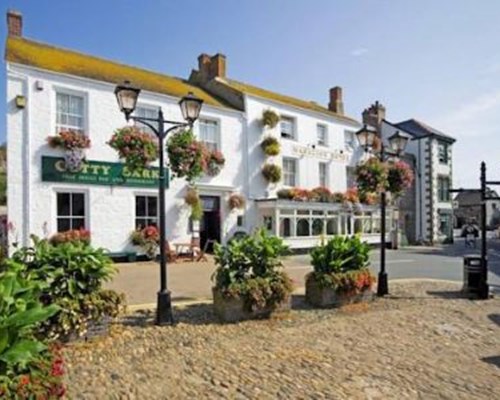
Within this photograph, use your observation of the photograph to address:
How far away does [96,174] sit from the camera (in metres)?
14.4

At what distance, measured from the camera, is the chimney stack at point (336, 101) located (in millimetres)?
25719

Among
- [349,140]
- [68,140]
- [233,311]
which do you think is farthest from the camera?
[349,140]

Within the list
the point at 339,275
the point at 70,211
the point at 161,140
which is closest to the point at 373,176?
the point at 339,275

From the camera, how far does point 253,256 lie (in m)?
6.92

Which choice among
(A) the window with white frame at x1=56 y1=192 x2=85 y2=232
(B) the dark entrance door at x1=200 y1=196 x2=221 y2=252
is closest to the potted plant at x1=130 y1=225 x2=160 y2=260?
(A) the window with white frame at x1=56 y1=192 x2=85 y2=232

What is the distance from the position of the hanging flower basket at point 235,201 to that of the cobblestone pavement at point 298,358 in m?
10.3

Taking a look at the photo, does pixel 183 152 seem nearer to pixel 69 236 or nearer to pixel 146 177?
pixel 69 236

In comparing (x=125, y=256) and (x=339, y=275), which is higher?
(x=339, y=275)

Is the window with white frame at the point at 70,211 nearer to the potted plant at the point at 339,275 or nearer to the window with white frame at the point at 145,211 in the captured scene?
the window with white frame at the point at 145,211

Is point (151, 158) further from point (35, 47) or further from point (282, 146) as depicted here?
point (282, 146)

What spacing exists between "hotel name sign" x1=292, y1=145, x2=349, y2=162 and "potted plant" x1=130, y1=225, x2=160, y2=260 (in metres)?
8.92

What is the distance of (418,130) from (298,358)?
29.5 meters

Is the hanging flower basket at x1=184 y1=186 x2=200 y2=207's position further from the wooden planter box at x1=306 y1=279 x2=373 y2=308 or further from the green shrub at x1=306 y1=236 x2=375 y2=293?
the wooden planter box at x1=306 y1=279 x2=373 y2=308

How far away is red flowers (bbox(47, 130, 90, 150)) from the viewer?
13.4 metres
